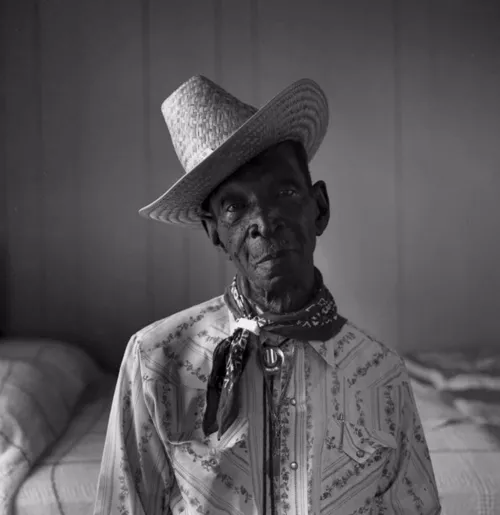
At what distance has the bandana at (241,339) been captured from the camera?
77 centimetres

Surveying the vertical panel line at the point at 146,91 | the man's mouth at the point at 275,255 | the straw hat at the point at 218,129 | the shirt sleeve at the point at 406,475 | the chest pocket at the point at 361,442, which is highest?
the vertical panel line at the point at 146,91

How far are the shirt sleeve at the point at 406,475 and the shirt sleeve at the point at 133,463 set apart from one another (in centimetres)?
32

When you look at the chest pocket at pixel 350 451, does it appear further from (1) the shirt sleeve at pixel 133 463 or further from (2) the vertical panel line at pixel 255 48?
(2) the vertical panel line at pixel 255 48

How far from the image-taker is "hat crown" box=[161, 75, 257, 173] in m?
0.83

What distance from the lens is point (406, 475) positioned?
0.85m

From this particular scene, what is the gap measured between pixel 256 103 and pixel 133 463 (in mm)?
1761

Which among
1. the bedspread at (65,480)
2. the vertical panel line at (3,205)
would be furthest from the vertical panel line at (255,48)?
the bedspread at (65,480)

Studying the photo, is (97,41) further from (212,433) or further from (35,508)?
(212,433)

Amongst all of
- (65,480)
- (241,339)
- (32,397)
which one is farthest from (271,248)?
Answer: (32,397)

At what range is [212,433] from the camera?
30.8 inches

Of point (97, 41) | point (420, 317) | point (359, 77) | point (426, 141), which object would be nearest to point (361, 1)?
point (359, 77)

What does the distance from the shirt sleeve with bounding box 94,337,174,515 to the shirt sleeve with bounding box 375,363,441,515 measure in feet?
1.04

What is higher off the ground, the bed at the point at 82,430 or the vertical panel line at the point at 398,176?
the vertical panel line at the point at 398,176

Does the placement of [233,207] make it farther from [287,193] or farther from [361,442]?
[361,442]
